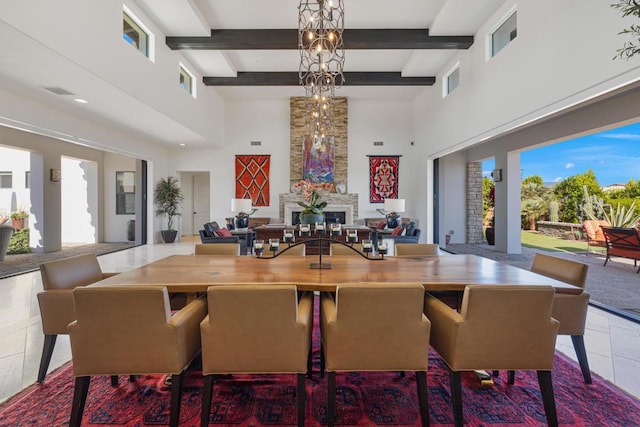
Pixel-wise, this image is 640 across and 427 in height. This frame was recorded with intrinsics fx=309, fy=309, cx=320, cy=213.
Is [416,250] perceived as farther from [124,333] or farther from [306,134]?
[306,134]

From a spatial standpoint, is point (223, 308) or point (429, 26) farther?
point (429, 26)

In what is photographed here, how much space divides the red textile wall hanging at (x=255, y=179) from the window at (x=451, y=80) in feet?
16.3

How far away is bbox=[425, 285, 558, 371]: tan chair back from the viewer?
60.6 inches

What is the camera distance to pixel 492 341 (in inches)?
62.4

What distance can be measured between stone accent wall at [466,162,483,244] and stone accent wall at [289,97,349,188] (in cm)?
348

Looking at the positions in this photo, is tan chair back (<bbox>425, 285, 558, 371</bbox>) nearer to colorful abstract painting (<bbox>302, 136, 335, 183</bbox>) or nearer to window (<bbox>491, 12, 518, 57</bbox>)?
window (<bbox>491, 12, 518, 57</bbox>)

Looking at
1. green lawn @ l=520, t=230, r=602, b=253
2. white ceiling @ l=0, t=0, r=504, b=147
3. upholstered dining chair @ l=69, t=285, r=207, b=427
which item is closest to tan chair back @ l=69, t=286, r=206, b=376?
upholstered dining chair @ l=69, t=285, r=207, b=427

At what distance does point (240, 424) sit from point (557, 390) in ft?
6.54

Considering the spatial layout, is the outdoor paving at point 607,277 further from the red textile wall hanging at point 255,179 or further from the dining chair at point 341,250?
the red textile wall hanging at point 255,179

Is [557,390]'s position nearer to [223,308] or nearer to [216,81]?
[223,308]

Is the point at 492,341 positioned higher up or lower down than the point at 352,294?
lower down

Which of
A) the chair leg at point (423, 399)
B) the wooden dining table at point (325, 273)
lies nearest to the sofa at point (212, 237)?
the wooden dining table at point (325, 273)

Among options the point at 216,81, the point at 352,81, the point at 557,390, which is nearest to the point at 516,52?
the point at 352,81

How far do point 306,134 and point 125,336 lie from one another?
26.5 ft
